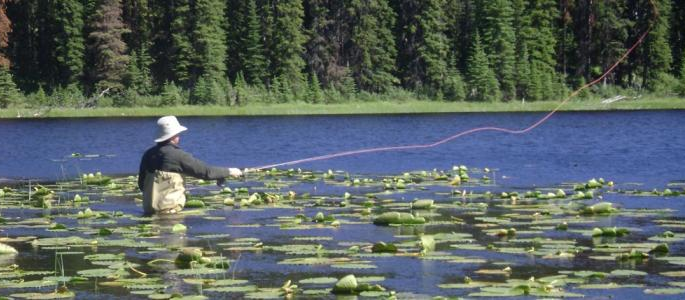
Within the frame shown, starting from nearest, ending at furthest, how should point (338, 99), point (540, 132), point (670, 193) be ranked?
point (670, 193), point (540, 132), point (338, 99)

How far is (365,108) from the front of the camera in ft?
245

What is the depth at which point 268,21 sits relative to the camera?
7869cm

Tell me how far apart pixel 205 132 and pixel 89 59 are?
31.3m

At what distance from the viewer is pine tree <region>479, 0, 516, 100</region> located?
7931 cm

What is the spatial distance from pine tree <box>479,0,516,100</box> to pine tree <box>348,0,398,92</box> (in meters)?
6.39

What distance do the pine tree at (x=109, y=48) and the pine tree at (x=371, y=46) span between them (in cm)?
1510

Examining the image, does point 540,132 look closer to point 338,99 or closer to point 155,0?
point 338,99

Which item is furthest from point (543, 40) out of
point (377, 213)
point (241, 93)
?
point (377, 213)

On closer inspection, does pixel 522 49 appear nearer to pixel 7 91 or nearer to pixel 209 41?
pixel 209 41

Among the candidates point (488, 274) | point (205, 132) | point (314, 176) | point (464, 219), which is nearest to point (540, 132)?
point (205, 132)

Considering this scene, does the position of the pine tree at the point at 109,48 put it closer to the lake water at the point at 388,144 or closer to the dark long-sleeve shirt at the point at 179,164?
the lake water at the point at 388,144

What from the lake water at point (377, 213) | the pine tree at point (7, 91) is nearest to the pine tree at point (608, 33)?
the pine tree at point (7, 91)

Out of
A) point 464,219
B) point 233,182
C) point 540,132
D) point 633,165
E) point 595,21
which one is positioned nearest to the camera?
point 464,219

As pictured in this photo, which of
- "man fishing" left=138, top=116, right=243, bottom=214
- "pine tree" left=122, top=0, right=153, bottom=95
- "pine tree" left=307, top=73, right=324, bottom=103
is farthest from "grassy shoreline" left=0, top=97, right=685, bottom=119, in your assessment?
"man fishing" left=138, top=116, right=243, bottom=214
